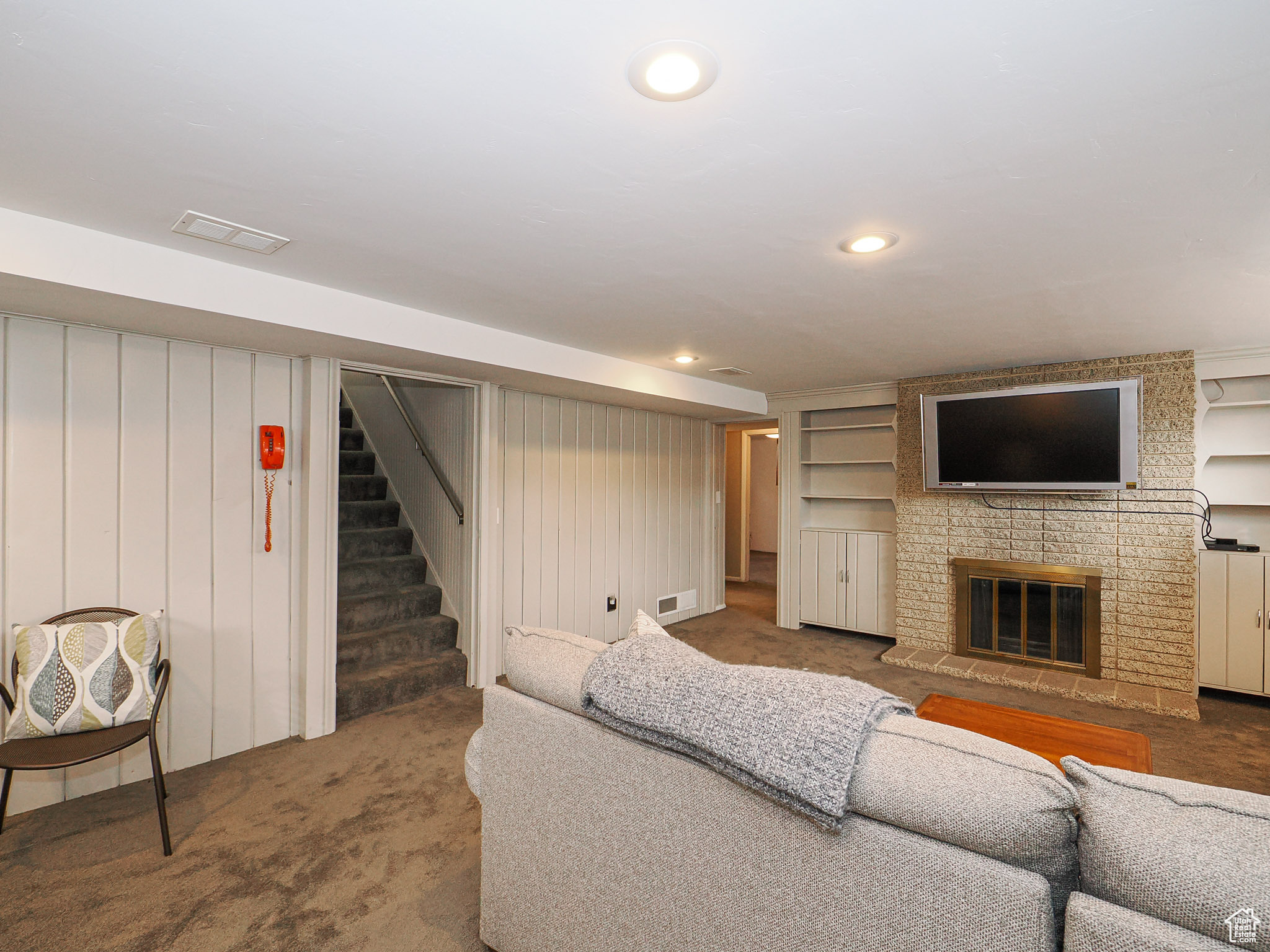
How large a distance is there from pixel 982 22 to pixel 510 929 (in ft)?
7.54

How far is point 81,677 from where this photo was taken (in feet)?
7.52

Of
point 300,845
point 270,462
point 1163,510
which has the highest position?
point 270,462

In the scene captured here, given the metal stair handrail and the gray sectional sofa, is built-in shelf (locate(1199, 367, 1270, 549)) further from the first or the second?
the metal stair handrail

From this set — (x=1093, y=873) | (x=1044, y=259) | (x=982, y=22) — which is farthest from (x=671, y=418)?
(x=1093, y=873)

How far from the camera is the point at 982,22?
112 cm

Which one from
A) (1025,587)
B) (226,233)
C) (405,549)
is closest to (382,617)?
(405,549)

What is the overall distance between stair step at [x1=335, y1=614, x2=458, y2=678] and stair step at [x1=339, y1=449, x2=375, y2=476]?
5.15 ft

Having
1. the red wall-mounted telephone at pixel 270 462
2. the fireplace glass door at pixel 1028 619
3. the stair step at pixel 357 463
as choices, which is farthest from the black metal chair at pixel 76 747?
the fireplace glass door at pixel 1028 619

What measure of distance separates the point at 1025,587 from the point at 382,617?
14.4 feet

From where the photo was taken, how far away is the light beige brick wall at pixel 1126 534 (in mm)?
3795

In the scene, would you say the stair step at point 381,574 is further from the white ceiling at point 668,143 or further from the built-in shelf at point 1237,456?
the built-in shelf at point 1237,456

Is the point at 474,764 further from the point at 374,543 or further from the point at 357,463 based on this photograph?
the point at 357,463

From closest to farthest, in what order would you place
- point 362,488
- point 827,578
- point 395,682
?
point 395,682 < point 362,488 < point 827,578

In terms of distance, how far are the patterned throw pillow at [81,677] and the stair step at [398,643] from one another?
1.12 m
